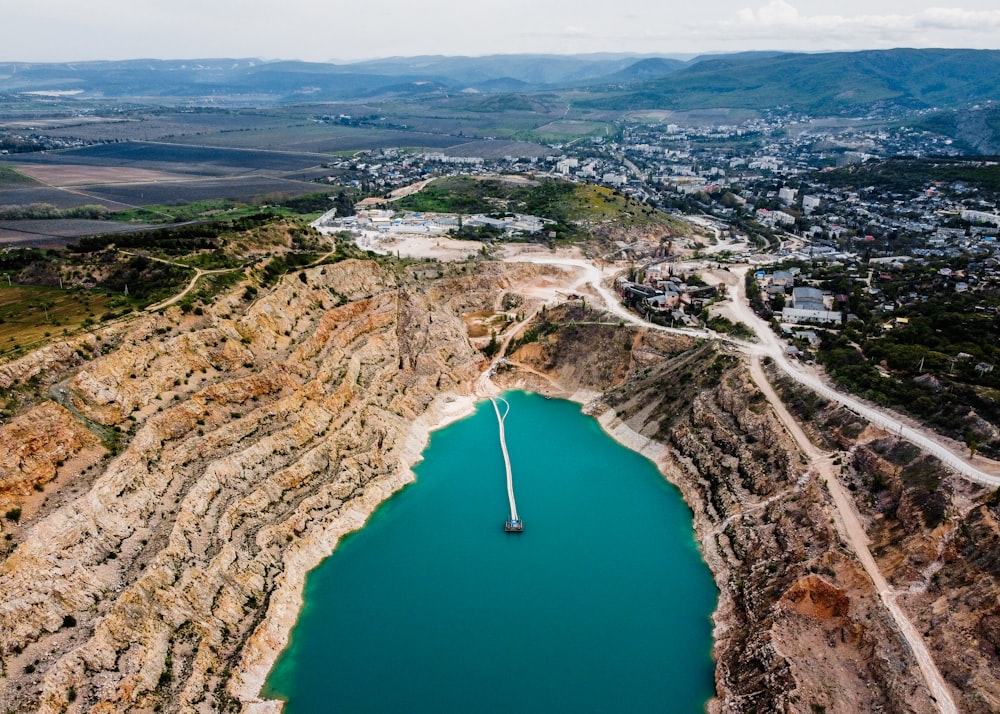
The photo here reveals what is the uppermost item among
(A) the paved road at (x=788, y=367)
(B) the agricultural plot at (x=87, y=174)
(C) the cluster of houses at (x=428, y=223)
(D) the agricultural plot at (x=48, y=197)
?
(B) the agricultural plot at (x=87, y=174)

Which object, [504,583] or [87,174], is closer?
[504,583]

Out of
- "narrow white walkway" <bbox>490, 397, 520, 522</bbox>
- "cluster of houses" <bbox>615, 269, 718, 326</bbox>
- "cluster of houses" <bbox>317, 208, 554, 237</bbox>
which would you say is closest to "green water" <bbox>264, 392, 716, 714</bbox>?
"narrow white walkway" <bbox>490, 397, 520, 522</bbox>

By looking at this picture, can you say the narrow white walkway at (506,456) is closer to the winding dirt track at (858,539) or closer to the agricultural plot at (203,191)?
the winding dirt track at (858,539)

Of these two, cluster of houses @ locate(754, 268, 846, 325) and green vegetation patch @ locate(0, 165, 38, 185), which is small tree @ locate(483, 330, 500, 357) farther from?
green vegetation patch @ locate(0, 165, 38, 185)

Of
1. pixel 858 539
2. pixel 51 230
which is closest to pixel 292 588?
pixel 858 539

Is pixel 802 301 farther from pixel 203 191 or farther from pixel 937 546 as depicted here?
pixel 203 191

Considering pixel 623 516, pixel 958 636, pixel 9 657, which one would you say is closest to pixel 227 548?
pixel 9 657

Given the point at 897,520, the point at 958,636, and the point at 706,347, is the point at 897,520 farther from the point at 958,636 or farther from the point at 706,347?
the point at 706,347

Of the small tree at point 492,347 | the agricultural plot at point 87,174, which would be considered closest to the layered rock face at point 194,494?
the small tree at point 492,347

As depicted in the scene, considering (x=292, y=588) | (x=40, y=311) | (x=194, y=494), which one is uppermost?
(x=40, y=311)
